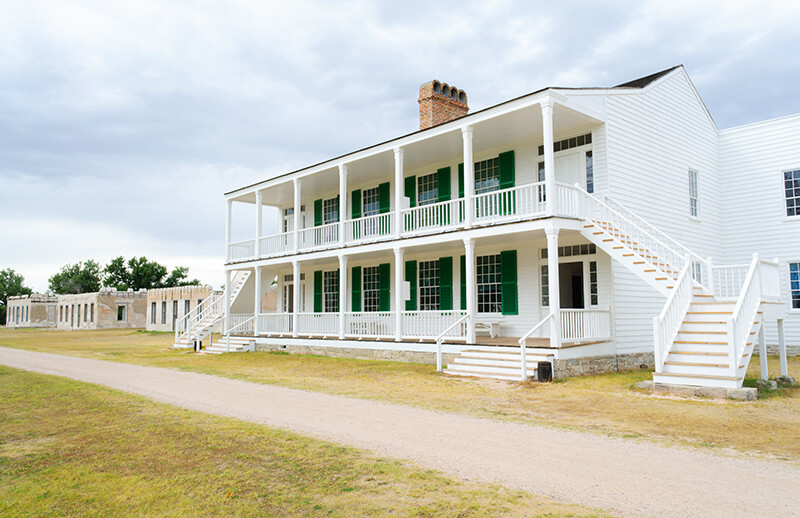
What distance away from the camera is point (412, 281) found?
20.4m

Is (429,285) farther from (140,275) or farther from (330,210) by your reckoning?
(140,275)

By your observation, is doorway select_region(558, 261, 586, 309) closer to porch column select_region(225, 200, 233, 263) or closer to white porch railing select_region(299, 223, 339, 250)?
white porch railing select_region(299, 223, 339, 250)

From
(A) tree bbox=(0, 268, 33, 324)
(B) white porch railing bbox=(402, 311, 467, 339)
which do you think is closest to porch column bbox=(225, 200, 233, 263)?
(B) white porch railing bbox=(402, 311, 467, 339)

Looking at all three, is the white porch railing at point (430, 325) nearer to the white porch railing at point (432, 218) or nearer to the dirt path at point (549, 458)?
the white porch railing at point (432, 218)

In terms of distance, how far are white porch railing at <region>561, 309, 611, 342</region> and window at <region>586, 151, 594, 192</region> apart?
10.8ft

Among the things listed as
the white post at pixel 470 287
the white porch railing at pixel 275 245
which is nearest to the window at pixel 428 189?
the white post at pixel 470 287

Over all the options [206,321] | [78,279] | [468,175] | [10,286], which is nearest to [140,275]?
[78,279]

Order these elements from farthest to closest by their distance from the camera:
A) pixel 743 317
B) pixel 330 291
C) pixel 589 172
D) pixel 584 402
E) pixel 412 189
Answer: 1. pixel 330 291
2. pixel 412 189
3. pixel 589 172
4. pixel 743 317
5. pixel 584 402

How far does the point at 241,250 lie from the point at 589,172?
14.8 meters

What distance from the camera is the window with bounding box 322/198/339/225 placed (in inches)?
961

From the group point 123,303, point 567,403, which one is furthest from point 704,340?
point 123,303

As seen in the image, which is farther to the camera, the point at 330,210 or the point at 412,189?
the point at 330,210

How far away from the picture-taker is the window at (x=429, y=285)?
1981cm

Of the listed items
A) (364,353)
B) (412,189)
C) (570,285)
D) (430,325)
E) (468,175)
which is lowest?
(364,353)
